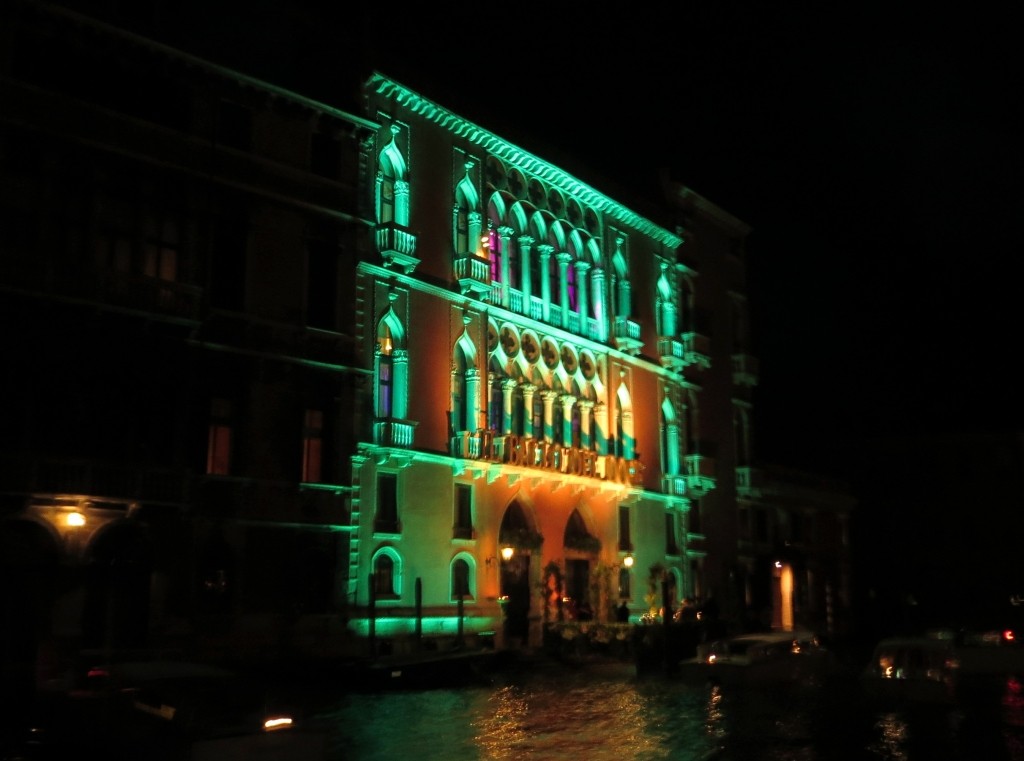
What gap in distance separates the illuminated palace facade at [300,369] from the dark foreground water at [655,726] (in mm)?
5522

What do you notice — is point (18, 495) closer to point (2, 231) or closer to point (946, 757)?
point (2, 231)

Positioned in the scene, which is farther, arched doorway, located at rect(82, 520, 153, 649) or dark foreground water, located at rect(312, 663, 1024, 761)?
arched doorway, located at rect(82, 520, 153, 649)

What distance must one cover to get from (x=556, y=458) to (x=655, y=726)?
18.5m

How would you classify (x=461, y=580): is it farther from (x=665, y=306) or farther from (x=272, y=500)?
(x=665, y=306)

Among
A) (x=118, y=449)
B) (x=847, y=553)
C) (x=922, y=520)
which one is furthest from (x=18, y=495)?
(x=922, y=520)

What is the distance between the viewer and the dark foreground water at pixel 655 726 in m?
16.6

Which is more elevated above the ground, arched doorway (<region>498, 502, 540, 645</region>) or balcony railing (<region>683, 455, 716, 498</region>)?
balcony railing (<region>683, 455, 716, 498</region>)

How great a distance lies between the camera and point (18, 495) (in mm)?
23312

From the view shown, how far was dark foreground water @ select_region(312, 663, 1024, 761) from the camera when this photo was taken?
16609 millimetres

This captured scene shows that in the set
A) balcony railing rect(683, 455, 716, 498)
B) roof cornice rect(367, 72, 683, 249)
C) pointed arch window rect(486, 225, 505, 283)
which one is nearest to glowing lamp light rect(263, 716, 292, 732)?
roof cornice rect(367, 72, 683, 249)

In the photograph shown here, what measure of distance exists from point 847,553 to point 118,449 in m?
44.4

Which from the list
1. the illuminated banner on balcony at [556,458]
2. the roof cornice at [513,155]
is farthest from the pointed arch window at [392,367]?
the roof cornice at [513,155]

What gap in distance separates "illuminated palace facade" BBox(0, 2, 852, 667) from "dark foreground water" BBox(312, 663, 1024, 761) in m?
5.52

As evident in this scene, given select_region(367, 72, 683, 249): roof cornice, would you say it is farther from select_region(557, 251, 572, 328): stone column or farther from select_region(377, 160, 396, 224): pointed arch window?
select_region(557, 251, 572, 328): stone column
